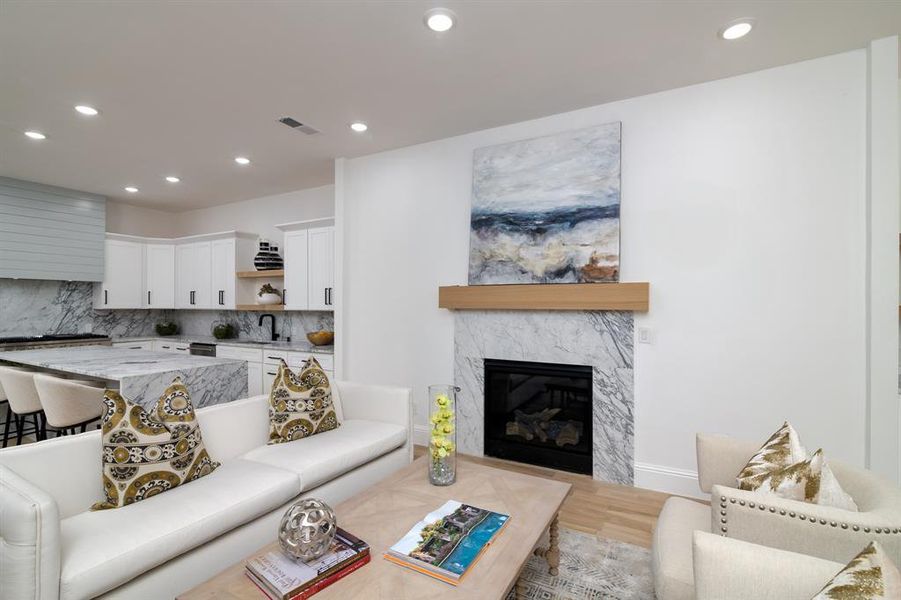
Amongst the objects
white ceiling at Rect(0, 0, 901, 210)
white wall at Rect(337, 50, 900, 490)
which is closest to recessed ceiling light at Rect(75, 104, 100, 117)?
white ceiling at Rect(0, 0, 901, 210)

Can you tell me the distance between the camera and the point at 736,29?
2.37 metres

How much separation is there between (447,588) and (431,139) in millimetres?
3546

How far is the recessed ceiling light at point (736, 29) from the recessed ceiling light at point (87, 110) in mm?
4321

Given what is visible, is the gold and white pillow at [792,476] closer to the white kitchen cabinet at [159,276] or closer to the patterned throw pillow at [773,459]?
the patterned throw pillow at [773,459]

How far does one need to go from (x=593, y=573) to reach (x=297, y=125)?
3757 millimetres

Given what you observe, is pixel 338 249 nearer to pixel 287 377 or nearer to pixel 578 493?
pixel 287 377

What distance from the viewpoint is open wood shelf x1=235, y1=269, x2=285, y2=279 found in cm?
545

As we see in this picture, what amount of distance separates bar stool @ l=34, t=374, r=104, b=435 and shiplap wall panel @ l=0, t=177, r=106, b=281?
3296 mm

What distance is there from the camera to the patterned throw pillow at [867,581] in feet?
2.63

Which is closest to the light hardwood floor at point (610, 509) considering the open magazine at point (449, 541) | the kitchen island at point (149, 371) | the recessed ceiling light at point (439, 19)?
the open magazine at point (449, 541)

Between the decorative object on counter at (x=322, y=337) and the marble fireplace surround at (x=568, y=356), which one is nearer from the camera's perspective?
the marble fireplace surround at (x=568, y=356)

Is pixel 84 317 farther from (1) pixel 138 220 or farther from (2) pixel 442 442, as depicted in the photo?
(2) pixel 442 442

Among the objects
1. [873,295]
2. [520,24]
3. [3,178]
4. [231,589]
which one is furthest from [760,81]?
[3,178]

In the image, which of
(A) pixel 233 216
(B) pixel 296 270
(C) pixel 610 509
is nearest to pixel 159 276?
(A) pixel 233 216
